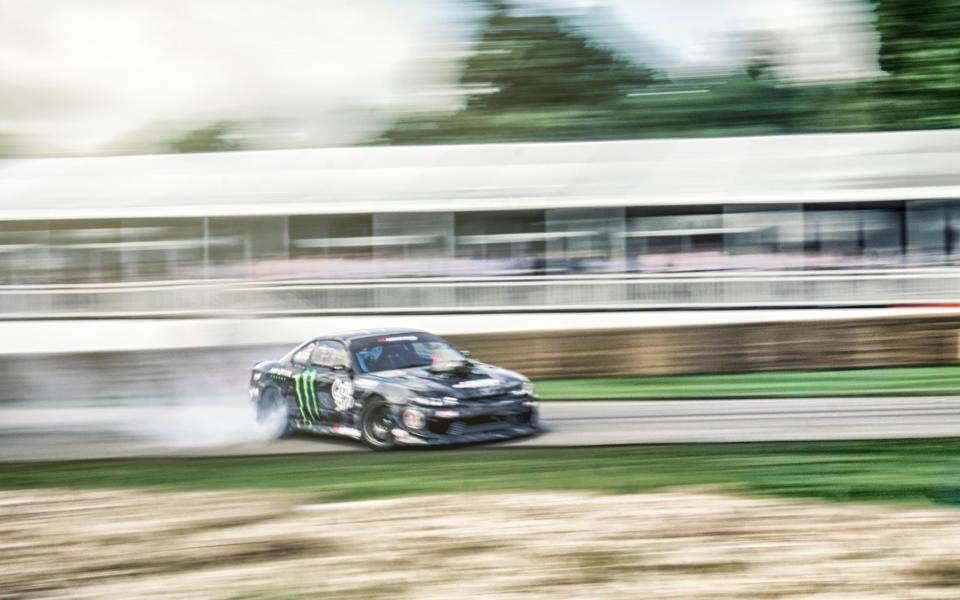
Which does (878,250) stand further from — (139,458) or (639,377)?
(139,458)

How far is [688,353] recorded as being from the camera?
1523 cm

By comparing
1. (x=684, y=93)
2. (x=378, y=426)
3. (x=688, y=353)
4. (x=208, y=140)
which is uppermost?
(x=208, y=140)

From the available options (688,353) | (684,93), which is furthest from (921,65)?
(688,353)

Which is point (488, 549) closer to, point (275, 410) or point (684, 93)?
point (275, 410)

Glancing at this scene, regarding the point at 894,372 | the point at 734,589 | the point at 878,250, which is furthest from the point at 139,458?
the point at 878,250

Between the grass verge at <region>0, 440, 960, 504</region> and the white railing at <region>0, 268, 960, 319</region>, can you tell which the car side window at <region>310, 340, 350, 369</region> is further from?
the white railing at <region>0, 268, 960, 319</region>

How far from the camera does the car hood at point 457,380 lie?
29.0 ft

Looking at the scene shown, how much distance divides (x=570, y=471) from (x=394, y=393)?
1689 mm

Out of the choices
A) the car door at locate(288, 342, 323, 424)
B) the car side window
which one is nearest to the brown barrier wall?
the car door at locate(288, 342, 323, 424)

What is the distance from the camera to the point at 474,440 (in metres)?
8.98

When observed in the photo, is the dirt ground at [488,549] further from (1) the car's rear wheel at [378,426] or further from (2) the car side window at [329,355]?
(2) the car side window at [329,355]

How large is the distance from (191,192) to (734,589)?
23.7 meters

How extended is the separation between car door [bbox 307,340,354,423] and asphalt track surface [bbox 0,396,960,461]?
0.31 metres

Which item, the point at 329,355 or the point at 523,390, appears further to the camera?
the point at 329,355
